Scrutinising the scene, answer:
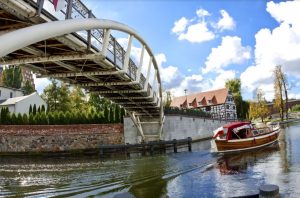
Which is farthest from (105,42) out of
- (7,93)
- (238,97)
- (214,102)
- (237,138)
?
(238,97)

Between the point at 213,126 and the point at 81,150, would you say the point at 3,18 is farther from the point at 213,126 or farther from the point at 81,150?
the point at 213,126

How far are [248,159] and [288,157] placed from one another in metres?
2.56

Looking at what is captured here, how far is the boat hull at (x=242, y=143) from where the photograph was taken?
27.0 metres

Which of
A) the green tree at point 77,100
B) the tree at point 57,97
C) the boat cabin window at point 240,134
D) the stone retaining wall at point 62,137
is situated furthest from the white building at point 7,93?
the boat cabin window at point 240,134

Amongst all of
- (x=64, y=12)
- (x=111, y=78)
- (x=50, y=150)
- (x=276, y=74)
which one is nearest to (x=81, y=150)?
(x=50, y=150)

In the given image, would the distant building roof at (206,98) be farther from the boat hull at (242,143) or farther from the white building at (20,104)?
the boat hull at (242,143)

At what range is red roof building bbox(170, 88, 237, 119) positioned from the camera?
8194cm

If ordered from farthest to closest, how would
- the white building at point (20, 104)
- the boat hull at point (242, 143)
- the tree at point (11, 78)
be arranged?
1. the tree at point (11, 78)
2. the white building at point (20, 104)
3. the boat hull at point (242, 143)

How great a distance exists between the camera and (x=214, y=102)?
275 ft

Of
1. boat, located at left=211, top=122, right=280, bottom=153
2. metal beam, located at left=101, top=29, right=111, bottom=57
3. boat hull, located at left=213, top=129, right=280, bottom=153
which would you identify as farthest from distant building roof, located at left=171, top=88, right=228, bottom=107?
metal beam, located at left=101, top=29, right=111, bottom=57

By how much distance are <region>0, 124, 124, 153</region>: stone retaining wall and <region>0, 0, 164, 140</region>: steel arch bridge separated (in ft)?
32.1

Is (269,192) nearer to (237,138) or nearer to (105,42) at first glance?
(105,42)

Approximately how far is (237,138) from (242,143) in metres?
0.57

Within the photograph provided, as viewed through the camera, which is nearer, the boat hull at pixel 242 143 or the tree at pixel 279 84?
the boat hull at pixel 242 143
